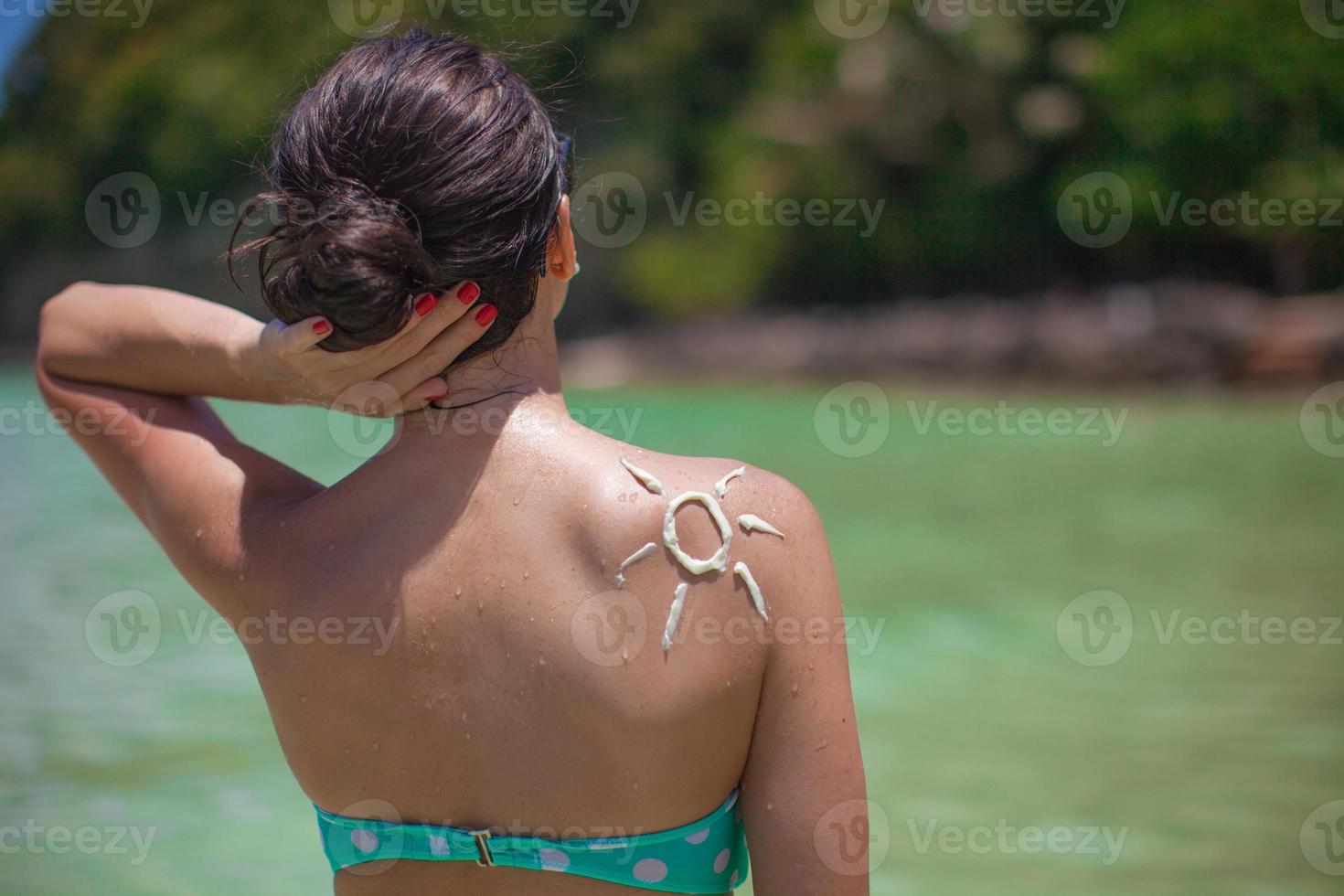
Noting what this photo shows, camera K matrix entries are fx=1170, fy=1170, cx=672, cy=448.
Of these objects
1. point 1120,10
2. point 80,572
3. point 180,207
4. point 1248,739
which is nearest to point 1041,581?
point 1248,739

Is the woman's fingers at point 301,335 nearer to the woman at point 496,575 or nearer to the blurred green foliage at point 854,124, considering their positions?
the woman at point 496,575

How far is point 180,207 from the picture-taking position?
1023 inches

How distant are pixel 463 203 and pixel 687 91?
2344cm

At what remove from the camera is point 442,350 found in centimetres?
101

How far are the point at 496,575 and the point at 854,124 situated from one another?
18.8 metres

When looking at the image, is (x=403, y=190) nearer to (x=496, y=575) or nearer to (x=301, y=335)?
(x=301, y=335)

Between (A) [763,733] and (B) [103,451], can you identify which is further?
(B) [103,451]

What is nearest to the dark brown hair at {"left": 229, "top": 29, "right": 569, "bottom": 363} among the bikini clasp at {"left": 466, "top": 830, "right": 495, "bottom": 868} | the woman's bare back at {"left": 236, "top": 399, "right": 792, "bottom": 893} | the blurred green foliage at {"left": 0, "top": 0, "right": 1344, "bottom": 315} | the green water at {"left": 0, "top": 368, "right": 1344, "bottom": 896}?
the woman's bare back at {"left": 236, "top": 399, "right": 792, "bottom": 893}

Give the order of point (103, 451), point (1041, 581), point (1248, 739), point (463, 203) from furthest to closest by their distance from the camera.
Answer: point (1041, 581) → point (1248, 739) → point (103, 451) → point (463, 203)

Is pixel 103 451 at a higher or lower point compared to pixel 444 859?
higher

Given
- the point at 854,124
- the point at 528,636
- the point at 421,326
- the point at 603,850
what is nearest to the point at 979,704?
the point at 603,850

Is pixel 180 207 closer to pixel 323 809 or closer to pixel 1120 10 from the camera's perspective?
pixel 1120 10

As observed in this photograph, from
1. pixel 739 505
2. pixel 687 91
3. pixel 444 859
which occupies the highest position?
pixel 687 91

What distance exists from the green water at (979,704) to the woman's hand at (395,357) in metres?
2.42
